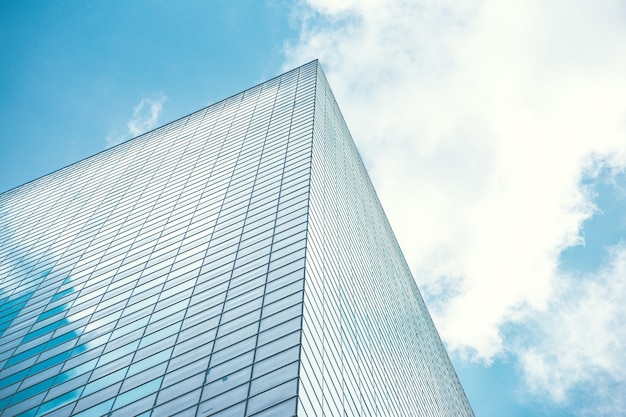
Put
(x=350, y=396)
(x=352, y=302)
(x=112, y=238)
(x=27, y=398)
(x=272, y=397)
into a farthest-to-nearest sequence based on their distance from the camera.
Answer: (x=112, y=238) → (x=352, y=302) → (x=27, y=398) → (x=350, y=396) → (x=272, y=397)

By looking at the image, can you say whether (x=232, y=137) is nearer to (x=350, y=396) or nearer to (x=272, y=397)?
(x=350, y=396)

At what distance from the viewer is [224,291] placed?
30.1m

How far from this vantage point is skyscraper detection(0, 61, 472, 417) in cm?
2417

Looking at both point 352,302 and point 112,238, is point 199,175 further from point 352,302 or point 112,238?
point 352,302

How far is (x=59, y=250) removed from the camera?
51.2 meters

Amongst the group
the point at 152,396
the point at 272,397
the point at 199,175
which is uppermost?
the point at 199,175

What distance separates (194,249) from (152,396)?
1451 cm

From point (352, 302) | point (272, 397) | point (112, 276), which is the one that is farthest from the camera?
point (112, 276)

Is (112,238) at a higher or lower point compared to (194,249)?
higher

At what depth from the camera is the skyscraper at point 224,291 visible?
24.2m

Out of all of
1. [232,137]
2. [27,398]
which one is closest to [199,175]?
[232,137]

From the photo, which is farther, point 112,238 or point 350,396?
point 112,238

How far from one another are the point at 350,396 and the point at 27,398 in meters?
17.1

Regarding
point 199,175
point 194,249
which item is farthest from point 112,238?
point 194,249
